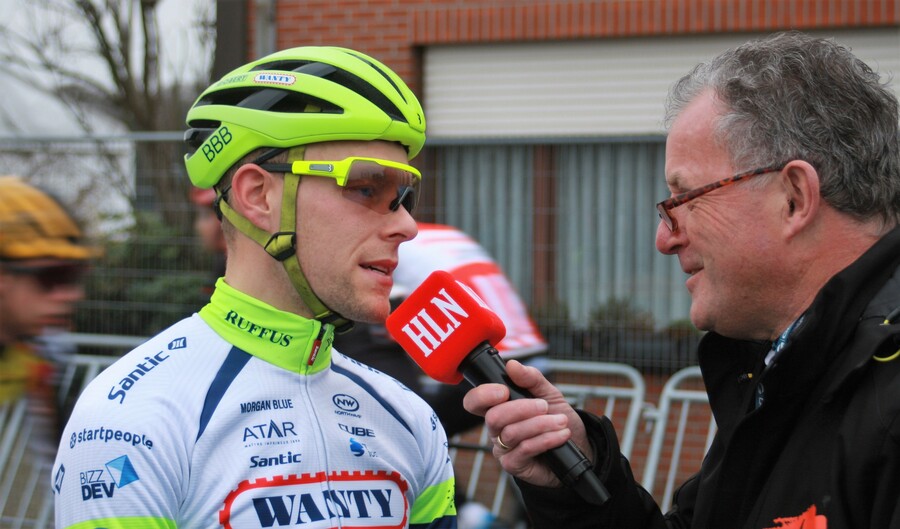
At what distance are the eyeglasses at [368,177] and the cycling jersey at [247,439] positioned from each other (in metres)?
0.30

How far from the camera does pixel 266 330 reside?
2.27m

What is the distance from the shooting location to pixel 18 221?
11.0ft

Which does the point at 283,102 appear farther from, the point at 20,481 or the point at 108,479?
the point at 20,481

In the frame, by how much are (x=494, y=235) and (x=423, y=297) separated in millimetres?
4836

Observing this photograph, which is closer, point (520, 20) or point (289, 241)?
point (289, 241)

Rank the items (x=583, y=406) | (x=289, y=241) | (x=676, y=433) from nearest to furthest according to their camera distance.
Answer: (x=289, y=241)
(x=676, y=433)
(x=583, y=406)

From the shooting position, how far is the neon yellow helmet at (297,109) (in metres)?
2.27

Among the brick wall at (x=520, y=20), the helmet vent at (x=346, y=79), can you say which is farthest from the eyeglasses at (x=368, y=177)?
the brick wall at (x=520, y=20)

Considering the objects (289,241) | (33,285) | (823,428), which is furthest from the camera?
(33,285)

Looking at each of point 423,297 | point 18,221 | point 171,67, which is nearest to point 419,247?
point 18,221

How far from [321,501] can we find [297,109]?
85 centimetres

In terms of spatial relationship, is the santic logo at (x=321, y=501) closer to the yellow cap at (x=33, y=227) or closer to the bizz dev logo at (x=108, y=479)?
the bizz dev logo at (x=108, y=479)

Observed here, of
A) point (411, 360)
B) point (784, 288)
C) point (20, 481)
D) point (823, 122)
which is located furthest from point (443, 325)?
point (20, 481)

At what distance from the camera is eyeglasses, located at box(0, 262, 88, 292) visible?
3285mm
